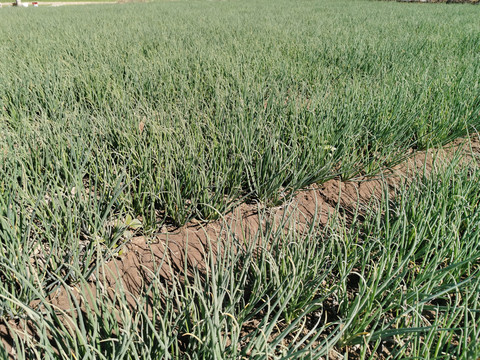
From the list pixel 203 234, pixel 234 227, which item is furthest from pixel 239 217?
pixel 234 227

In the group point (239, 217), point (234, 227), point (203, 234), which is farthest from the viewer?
point (239, 217)

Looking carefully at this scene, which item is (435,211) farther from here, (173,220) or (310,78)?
(310,78)

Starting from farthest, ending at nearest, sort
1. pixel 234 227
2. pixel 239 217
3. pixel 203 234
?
pixel 239 217 → pixel 203 234 → pixel 234 227

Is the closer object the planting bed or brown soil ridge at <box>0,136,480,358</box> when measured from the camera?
the planting bed

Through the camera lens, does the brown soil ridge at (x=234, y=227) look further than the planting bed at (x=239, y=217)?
Yes

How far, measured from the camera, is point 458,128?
2.03m

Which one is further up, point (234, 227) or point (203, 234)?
point (234, 227)

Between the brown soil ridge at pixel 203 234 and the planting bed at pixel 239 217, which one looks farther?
the brown soil ridge at pixel 203 234

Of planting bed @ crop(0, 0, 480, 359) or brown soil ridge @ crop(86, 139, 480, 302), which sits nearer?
planting bed @ crop(0, 0, 480, 359)

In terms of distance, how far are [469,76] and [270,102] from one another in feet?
5.21

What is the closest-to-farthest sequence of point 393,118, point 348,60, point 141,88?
point 393,118
point 141,88
point 348,60

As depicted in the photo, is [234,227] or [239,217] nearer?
[234,227]

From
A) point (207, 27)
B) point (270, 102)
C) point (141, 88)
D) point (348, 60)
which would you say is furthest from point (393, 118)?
point (207, 27)

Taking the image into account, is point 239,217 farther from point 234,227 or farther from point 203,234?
point 234,227
